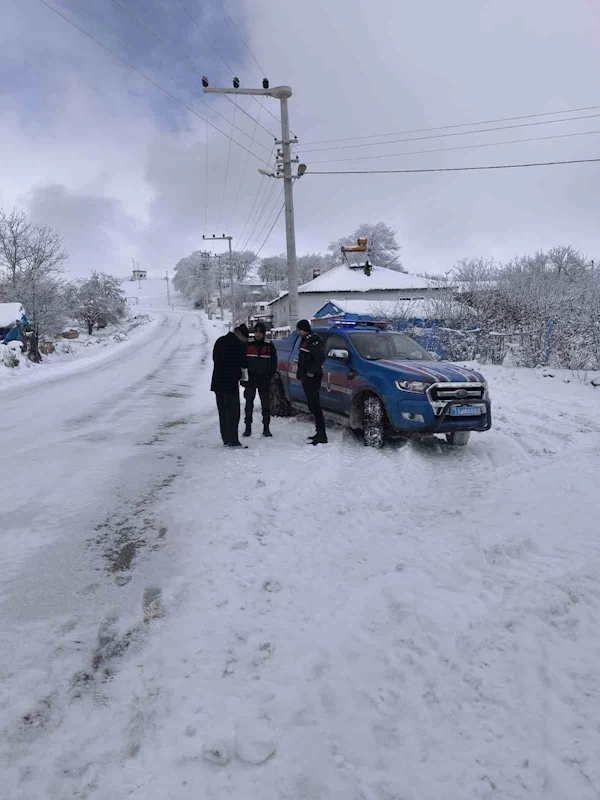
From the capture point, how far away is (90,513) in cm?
429

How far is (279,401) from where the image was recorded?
29.6 feet

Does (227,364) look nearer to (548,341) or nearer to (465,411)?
(465,411)

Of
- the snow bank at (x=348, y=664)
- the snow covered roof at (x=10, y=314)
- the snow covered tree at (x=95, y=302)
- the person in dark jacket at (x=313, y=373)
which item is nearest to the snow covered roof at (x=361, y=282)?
the snow covered roof at (x=10, y=314)

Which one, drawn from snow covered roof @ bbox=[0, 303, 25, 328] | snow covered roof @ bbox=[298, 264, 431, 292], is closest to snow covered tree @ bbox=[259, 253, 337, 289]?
snow covered roof @ bbox=[298, 264, 431, 292]

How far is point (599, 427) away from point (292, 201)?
42.0ft

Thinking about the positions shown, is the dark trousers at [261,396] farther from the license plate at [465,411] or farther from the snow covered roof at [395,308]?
the snow covered roof at [395,308]

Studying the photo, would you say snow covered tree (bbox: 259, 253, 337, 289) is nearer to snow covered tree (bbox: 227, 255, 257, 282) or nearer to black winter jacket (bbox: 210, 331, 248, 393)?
snow covered tree (bbox: 227, 255, 257, 282)

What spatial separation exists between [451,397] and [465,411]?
28cm

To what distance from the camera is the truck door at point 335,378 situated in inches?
281

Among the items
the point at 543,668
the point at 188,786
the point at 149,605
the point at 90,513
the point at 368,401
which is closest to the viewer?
the point at 188,786

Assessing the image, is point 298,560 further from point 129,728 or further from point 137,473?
point 137,473

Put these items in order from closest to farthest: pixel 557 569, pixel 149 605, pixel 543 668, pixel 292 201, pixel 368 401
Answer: pixel 543 668
pixel 149 605
pixel 557 569
pixel 368 401
pixel 292 201

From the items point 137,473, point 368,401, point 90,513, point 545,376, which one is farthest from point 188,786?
point 545,376

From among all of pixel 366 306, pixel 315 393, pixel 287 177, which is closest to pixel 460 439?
pixel 315 393
